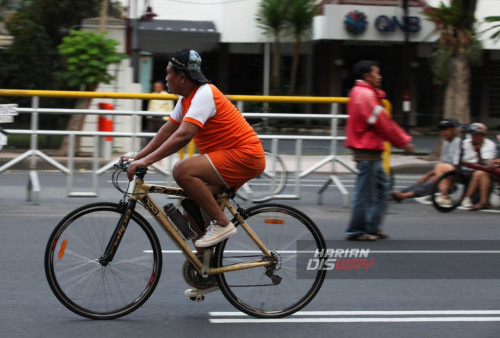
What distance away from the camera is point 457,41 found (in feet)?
58.8

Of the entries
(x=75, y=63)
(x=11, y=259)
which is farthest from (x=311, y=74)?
(x=11, y=259)

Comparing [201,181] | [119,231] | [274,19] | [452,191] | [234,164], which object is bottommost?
[452,191]

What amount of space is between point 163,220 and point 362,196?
382 cm

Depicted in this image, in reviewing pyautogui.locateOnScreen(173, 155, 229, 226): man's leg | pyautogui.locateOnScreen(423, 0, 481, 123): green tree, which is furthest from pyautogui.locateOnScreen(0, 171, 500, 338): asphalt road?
pyautogui.locateOnScreen(423, 0, 481, 123): green tree

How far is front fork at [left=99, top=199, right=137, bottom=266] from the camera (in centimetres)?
535

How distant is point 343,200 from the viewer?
11.4 m

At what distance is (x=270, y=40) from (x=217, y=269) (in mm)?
23169

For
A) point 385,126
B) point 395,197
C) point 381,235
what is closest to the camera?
point 385,126

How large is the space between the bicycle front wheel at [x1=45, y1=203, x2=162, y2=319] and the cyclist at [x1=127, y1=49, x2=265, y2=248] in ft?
1.13

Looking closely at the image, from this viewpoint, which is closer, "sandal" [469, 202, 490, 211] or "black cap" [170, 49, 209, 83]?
"black cap" [170, 49, 209, 83]

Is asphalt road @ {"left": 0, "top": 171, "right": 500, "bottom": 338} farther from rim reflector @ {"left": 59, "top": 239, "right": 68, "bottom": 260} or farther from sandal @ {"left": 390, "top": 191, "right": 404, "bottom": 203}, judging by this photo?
sandal @ {"left": 390, "top": 191, "right": 404, "bottom": 203}

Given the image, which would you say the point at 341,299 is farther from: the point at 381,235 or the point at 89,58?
the point at 89,58

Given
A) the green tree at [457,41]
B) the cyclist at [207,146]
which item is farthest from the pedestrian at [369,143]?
the green tree at [457,41]

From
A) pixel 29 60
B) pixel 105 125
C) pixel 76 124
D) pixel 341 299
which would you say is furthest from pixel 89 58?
pixel 341 299
